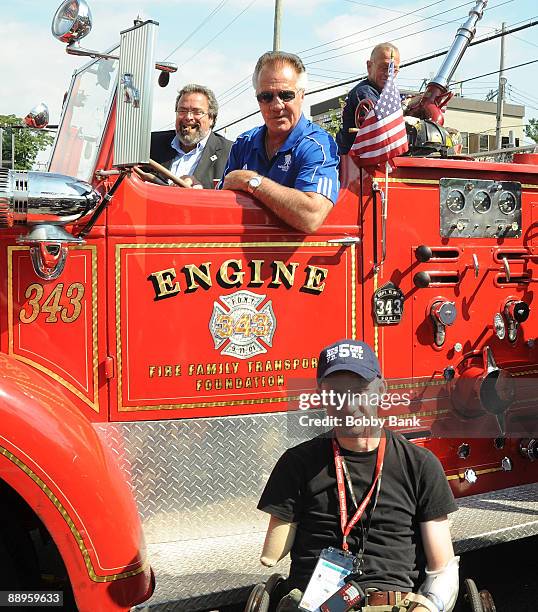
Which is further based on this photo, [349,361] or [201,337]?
[201,337]

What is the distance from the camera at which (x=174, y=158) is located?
15.4 ft

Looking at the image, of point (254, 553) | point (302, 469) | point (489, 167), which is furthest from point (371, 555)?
point (489, 167)

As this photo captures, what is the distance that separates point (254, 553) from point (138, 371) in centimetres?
85

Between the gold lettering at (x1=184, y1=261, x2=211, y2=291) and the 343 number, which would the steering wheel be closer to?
the gold lettering at (x1=184, y1=261, x2=211, y2=291)

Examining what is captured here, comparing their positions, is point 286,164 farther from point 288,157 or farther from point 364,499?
point 364,499

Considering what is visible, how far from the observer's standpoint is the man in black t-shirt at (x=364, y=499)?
2420 millimetres

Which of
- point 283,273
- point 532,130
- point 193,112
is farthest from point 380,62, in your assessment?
point 532,130

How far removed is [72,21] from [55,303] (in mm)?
1105

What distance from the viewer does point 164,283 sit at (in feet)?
10.1

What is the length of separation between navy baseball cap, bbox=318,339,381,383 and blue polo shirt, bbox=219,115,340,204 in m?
1.00

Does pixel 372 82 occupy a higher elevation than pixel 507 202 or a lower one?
higher

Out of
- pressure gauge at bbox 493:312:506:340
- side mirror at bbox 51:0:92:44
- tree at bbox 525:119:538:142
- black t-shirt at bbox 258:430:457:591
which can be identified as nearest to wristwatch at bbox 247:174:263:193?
side mirror at bbox 51:0:92:44

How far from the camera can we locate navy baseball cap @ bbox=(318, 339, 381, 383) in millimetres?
2416

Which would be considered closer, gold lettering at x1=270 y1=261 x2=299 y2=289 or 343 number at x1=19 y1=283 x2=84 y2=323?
343 number at x1=19 y1=283 x2=84 y2=323
